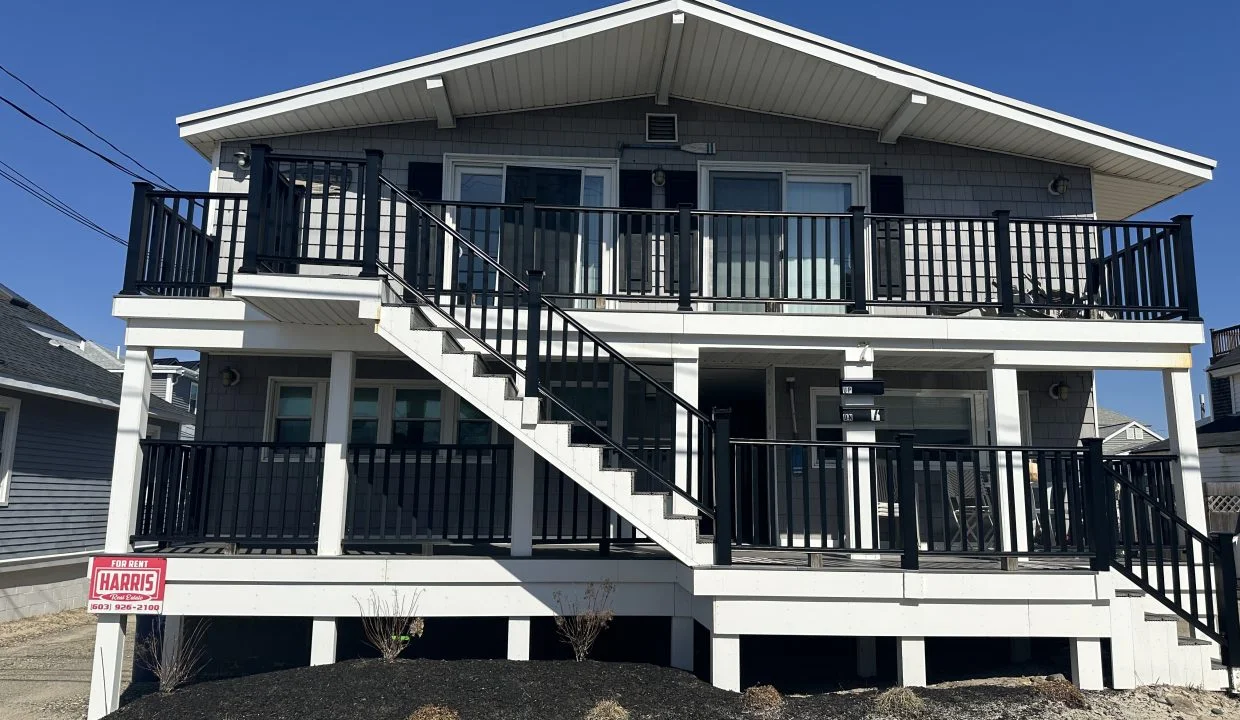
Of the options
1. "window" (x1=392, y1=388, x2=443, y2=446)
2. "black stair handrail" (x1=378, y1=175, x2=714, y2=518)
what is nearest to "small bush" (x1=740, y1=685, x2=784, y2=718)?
"black stair handrail" (x1=378, y1=175, x2=714, y2=518)

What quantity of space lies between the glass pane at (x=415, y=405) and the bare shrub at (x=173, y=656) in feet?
9.03

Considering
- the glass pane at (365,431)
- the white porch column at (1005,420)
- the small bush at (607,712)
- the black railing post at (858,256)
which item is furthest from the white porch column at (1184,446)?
the glass pane at (365,431)

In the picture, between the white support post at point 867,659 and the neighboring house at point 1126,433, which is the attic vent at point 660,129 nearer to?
the white support post at point 867,659

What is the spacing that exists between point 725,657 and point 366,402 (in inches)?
193

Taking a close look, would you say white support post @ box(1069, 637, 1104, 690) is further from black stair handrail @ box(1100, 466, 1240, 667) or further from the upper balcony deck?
the upper balcony deck

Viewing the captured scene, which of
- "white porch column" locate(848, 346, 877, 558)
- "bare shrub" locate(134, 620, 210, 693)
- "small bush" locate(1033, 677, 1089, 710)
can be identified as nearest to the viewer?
"small bush" locate(1033, 677, 1089, 710)

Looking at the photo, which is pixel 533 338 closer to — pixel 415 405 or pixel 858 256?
pixel 415 405

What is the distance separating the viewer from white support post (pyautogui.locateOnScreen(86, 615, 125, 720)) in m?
6.52

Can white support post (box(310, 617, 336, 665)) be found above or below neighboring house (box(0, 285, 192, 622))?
below

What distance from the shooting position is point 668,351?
Result: 752 centimetres

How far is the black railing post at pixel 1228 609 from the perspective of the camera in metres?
6.14

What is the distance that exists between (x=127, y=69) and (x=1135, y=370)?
21.2m

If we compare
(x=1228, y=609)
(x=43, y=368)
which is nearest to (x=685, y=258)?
(x=1228, y=609)

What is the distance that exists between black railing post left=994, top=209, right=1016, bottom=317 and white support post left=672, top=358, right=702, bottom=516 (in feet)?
9.63
